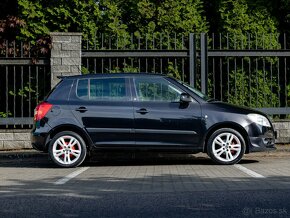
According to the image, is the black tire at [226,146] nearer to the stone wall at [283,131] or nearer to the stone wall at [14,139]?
the stone wall at [283,131]

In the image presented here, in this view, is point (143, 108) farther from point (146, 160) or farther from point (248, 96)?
point (248, 96)

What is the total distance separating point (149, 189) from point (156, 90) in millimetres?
3033

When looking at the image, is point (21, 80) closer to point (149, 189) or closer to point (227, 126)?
point (227, 126)

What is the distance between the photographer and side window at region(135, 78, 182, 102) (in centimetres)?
917

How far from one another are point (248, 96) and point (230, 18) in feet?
7.41

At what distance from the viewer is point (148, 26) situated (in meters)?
13.4

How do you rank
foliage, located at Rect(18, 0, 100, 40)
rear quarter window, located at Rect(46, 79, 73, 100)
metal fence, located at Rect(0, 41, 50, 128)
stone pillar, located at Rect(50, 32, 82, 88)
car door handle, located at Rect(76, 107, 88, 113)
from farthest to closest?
foliage, located at Rect(18, 0, 100, 40) < stone pillar, located at Rect(50, 32, 82, 88) < metal fence, located at Rect(0, 41, 50, 128) < rear quarter window, located at Rect(46, 79, 73, 100) < car door handle, located at Rect(76, 107, 88, 113)

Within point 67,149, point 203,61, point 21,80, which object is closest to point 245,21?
point 203,61

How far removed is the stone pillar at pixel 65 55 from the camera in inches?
467

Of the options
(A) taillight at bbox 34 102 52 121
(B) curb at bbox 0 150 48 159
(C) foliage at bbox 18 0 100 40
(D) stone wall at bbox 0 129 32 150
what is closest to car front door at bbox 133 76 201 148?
(A) taillight at bbox 34 102 52 121

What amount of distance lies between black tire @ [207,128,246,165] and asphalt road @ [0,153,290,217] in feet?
0.74

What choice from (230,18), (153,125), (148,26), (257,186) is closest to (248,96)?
(230,18)

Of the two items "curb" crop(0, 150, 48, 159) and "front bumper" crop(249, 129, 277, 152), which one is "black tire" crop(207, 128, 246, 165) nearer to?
"front bumper" crop(249, 129, 277, 152)

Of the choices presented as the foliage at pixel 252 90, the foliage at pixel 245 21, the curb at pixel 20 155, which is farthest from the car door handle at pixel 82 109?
the foliage at pixel 245 21
